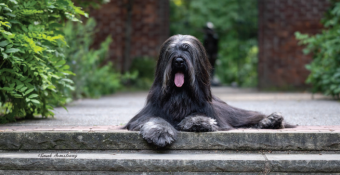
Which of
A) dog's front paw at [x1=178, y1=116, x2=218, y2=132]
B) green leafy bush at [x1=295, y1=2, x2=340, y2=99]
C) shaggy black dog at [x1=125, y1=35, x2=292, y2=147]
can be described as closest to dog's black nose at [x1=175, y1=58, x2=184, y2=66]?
shaggy black dog at [x1=125, y1=35, x2=292, y2=147]

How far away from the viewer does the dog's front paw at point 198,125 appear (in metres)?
4.24

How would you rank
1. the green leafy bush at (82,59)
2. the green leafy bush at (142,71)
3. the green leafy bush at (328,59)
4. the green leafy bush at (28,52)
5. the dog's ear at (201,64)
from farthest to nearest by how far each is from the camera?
1. the green leafy bush at (142,71)
2. the green leafy bush at (82,59)
3. the green leafy bush at (328,59)
4. the green leafy bush at (28,52)
5. the dog's ear at (201,64)

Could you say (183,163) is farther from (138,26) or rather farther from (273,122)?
(138,26)

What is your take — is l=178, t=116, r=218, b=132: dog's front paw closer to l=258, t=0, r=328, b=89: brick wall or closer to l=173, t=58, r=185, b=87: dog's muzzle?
l=173, t=58, r=185, b=87: dog's muzzle

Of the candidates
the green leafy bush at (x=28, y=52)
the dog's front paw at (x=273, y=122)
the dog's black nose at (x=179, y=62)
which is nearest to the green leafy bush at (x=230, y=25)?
the green leafy bush at (x=28, y=52)

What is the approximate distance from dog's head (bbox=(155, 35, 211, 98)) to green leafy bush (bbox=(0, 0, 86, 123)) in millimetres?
1411

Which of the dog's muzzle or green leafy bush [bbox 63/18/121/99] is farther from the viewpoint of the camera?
green leafy bush [bbox 63/18/121/99]

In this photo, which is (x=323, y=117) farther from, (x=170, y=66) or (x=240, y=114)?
(x=170, y=66)

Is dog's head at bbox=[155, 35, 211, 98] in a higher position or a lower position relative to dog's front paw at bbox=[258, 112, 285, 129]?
higher

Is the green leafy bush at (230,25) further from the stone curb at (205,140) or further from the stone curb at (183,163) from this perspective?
the stone curb at (183,163)

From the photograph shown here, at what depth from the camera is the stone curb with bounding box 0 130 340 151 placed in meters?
4.17

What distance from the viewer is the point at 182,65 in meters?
4.28

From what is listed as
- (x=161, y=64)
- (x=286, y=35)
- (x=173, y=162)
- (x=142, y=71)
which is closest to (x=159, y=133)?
(x=173, y=162)

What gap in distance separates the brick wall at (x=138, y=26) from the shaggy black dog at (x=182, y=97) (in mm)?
10736
